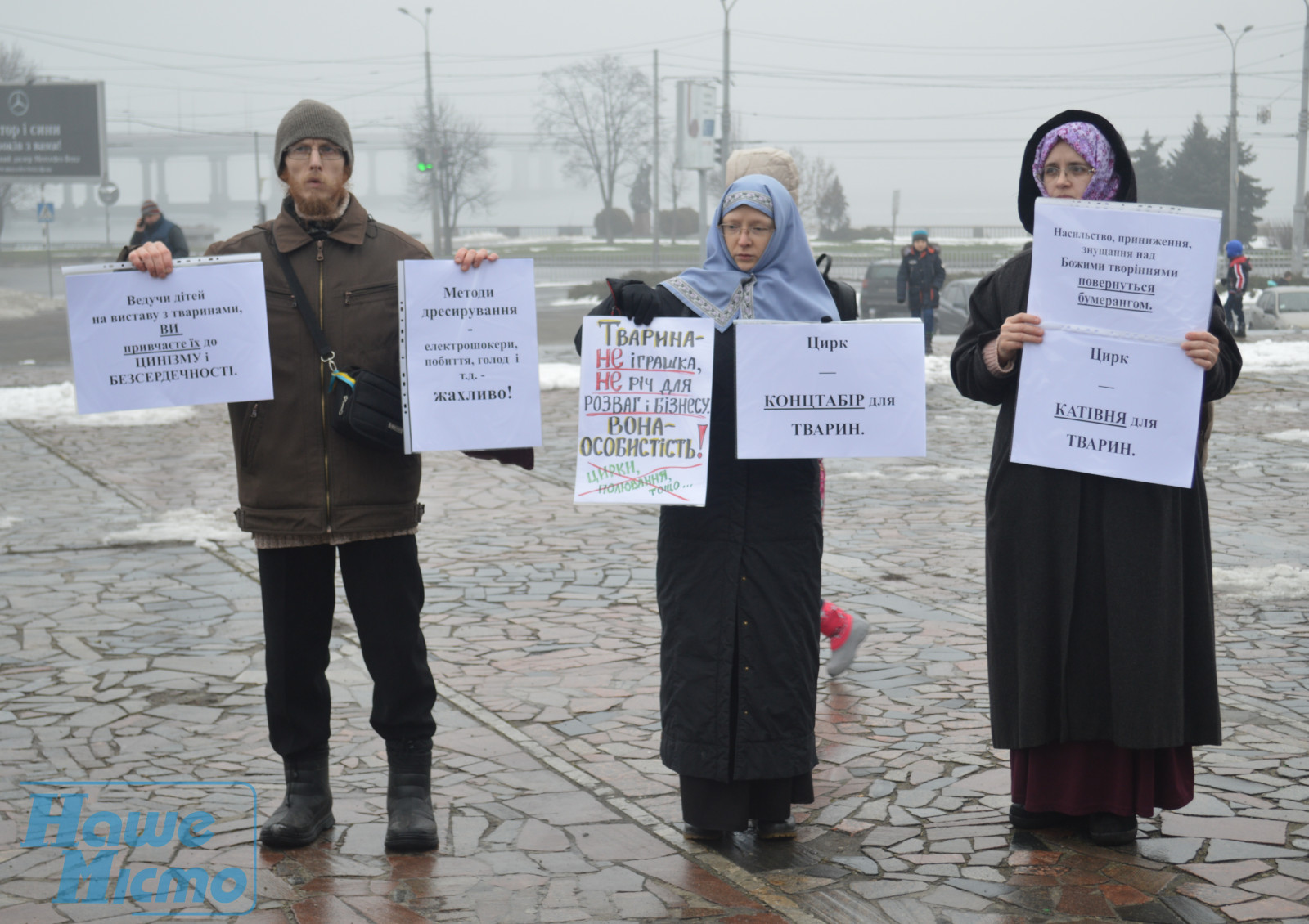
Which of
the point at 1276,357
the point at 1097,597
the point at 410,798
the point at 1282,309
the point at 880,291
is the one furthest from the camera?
the point at 880,291

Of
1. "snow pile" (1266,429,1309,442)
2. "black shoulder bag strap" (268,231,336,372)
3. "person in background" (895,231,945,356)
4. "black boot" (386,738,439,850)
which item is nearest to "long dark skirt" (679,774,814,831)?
"black boot" (386,738,439,850)

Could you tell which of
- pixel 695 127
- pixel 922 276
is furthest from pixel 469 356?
pixel 695 127

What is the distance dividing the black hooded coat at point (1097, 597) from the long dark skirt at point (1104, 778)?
84mm

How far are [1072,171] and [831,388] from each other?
90 centimetres

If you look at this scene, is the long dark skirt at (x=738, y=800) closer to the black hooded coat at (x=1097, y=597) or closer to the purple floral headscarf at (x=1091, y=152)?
the black hooded coat at (x=1097, y=597)

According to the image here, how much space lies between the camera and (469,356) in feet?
13.6

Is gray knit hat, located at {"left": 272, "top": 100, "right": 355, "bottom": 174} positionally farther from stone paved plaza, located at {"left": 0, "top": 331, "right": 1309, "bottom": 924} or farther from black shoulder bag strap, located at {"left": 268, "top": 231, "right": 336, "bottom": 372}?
stone paved plaza, located at {"left": 0, "top": 331, "right": 1309, "bottom": 924}

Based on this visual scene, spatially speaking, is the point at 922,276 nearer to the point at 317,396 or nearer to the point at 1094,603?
the point at 1094,603

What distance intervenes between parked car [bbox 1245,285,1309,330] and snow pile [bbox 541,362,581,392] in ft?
52.3

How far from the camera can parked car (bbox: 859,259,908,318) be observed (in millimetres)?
29078

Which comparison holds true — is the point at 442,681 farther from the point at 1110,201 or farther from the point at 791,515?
the point at 1110,201

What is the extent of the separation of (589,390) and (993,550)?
1.26 meters

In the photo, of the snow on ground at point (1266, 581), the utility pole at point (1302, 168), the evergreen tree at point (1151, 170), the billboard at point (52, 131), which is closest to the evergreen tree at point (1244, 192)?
the evergreen tree at point (1151, 170)

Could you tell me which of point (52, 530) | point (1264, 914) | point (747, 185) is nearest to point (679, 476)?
point (747, 185)
